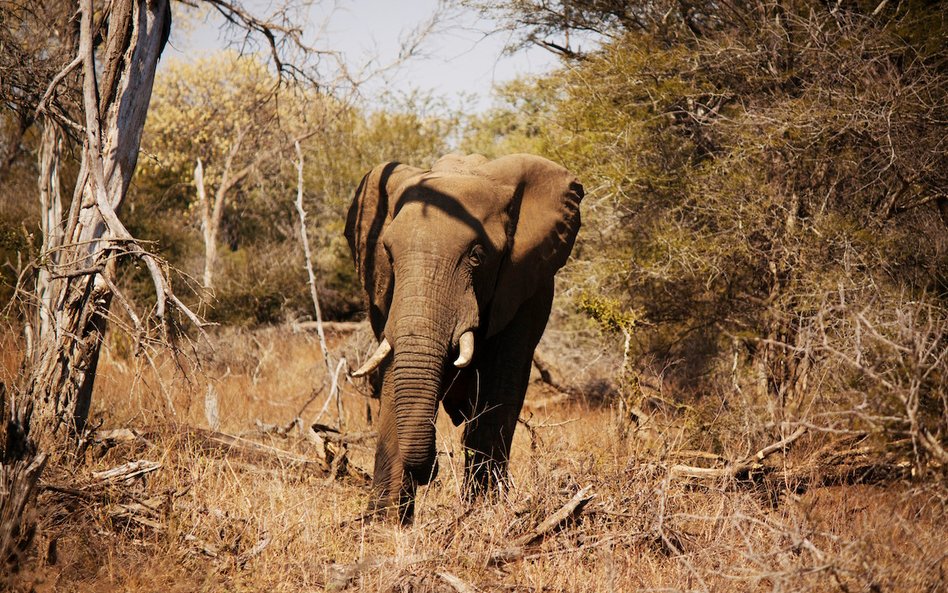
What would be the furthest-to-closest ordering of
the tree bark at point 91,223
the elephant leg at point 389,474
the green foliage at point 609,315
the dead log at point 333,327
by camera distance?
the dead log at point 333,327 < the green foliage at point 609,315 < the elephant leg at point 389,474 < the tree bark at point 91,223

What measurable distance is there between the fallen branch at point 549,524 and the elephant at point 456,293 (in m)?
0.51

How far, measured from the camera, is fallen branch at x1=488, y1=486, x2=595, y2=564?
5.24 metres

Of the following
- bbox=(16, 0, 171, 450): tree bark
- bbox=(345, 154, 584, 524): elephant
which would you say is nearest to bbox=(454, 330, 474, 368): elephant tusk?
bbox=(345, 154, 584, 524): elephant

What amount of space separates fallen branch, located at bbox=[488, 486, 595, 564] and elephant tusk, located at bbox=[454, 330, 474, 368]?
1124mm

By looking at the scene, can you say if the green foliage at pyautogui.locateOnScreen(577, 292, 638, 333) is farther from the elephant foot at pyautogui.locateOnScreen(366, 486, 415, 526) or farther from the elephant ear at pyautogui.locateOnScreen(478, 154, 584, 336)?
the elephant foot at pyautogui.locateOnScreen(366, 486, 415, 526)

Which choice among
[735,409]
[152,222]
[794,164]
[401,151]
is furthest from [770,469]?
[401,151]

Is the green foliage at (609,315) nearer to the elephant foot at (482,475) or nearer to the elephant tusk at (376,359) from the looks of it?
the elephant foot at (482,475)

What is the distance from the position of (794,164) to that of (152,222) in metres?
11.5

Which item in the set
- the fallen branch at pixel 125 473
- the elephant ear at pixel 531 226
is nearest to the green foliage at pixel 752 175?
the elephant ear at pixel 531 226

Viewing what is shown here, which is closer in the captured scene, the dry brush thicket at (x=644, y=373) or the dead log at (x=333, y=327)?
the dry brush thicket at (x=644, y=373)

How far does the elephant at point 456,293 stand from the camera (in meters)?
5.98

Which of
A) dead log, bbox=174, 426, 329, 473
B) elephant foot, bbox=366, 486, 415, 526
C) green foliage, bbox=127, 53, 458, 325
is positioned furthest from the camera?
green foliage, bbox=127, 53, 458, 325

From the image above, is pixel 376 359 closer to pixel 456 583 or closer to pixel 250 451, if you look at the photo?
pixel 456 583

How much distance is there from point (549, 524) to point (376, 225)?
2.82 meters
